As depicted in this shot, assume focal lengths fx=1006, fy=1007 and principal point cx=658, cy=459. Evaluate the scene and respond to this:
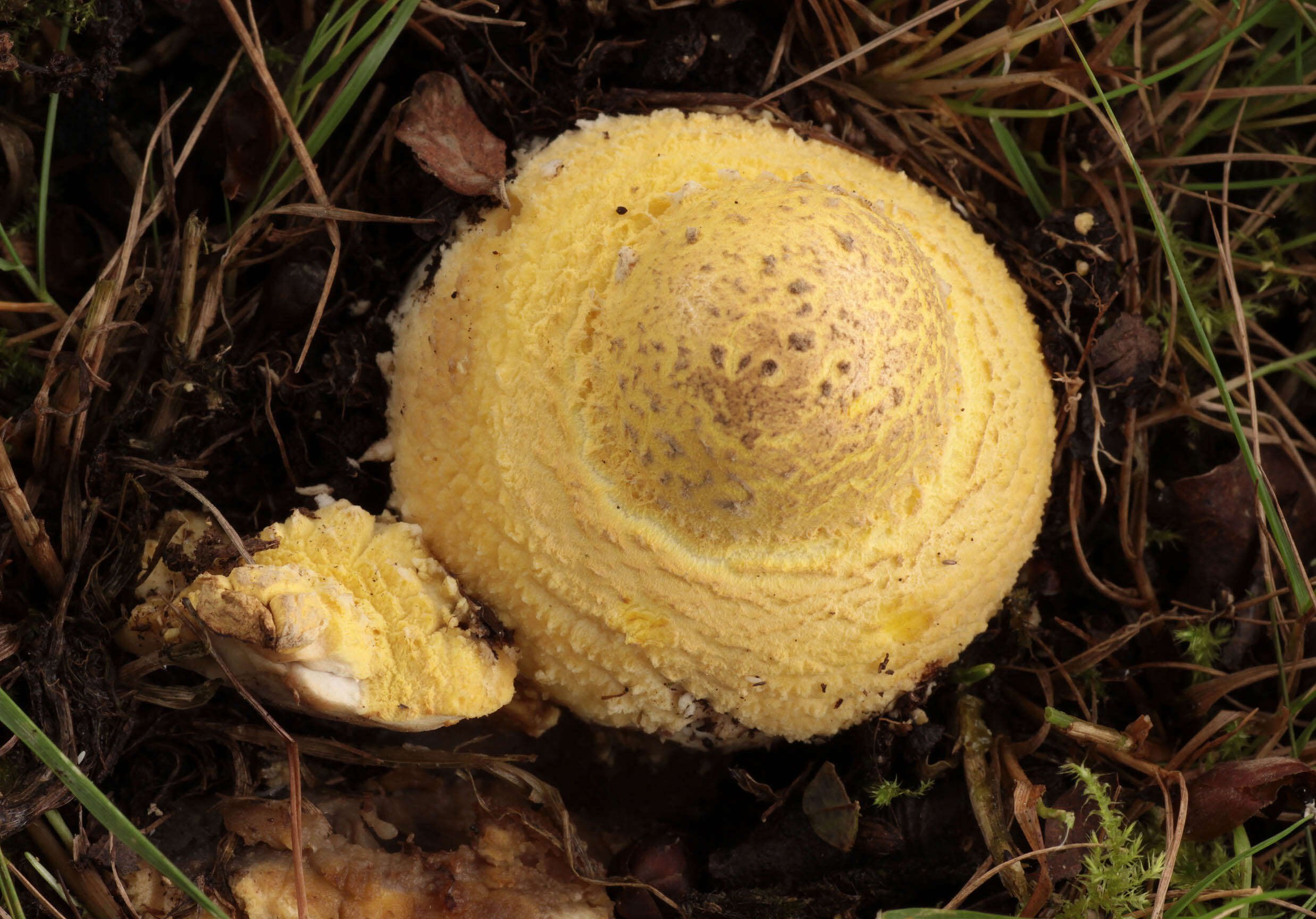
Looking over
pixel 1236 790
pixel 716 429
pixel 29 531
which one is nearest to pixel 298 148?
pixel 29 531

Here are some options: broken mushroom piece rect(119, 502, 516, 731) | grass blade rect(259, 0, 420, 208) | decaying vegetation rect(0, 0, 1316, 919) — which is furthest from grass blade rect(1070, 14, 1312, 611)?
broken mushroom piece rect(119, 502, 516, 731)

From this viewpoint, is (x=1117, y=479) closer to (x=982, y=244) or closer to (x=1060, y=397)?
(x=1060, y=397)

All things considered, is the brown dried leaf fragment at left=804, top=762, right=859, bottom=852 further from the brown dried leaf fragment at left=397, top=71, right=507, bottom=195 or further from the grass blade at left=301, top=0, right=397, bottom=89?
the grass blade at left=301, top=0, right=397, bottom=89

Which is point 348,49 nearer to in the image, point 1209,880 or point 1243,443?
point 1243,443

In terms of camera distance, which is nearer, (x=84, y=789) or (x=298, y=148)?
(x=84, y=789)

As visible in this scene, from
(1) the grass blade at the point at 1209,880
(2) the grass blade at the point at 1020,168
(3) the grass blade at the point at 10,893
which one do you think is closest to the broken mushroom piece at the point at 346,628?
(3) the grass blade at the point at 10,893

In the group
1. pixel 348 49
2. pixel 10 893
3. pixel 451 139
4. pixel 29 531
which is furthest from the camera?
pixel 451 139

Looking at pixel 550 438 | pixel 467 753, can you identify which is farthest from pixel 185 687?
pixel 550 438

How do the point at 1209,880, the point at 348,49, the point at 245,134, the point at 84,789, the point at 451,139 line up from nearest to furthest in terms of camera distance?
the point at 84,789
the point at 1209,880
the point at 348,49
the point at 451,139
the point at 245,134

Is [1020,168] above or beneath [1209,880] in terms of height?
above
